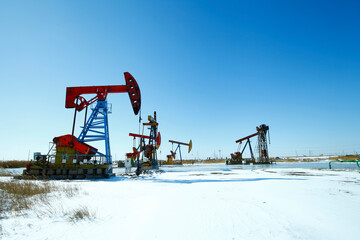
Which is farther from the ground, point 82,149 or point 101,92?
point 101,92

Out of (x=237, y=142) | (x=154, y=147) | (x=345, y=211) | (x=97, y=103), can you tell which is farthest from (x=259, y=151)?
(x=345, y=211)

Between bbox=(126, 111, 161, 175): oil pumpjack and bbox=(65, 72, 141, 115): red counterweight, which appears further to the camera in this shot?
bbox=(126, 111, 161, 175): oil pumpjack

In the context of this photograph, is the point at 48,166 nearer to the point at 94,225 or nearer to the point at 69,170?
the point at 69,170

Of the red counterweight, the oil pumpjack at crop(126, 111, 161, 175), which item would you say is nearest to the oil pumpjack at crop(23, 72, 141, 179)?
the red counterweight

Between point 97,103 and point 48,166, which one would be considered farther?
point 97,103

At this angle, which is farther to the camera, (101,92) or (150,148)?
(150,148)

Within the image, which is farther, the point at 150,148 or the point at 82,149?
the point at 150,148

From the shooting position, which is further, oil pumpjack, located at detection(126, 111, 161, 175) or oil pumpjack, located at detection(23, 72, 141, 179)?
oil pumpjack, located at detection(126, 111, 161, 175)

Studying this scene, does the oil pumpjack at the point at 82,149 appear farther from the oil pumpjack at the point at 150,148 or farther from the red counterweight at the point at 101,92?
the oil pumpjack at the point at 150,148

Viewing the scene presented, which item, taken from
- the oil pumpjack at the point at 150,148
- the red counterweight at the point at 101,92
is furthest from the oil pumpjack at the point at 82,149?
the oil pumpjack at the point at 150,148

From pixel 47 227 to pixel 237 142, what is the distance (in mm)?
60307

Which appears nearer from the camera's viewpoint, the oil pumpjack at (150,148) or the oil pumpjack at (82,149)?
the oil pumpjack at (82,149)

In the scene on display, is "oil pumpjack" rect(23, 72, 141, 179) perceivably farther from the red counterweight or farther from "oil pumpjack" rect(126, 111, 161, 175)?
"oil pumpjack" rect(126, 111, 161, 175)

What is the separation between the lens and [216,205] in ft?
16.3
